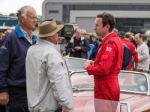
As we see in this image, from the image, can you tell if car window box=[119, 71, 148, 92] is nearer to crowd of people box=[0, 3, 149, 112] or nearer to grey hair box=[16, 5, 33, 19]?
crowd of people box=[0, 3, 149, 112]

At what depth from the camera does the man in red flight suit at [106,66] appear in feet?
21.1

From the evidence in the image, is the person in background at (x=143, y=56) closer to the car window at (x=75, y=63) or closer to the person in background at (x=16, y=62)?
the car window at (x=75, y=63)

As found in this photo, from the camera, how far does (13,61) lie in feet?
19.8

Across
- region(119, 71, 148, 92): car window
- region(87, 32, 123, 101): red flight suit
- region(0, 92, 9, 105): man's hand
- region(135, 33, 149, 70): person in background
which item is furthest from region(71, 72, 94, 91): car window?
region(135, 33, 149, 70): person in background

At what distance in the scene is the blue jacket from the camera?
5977 mm

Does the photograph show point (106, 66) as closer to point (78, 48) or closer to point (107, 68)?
point (107, 68)

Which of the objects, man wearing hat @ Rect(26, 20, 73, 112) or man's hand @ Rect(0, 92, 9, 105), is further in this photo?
man's hand @ Rect(0, 92, 9, 105)

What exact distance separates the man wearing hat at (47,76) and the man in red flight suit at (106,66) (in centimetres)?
105

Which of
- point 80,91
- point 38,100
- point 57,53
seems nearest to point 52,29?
point 57,53

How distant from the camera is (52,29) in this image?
5.52 m

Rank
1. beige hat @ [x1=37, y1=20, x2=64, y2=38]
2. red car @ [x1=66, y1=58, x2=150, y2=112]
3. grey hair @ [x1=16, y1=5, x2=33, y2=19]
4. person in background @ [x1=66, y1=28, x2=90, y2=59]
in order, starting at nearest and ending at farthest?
beige hat @ [x1=37, y1=20, x2=64, y2=38], grey hair @ [x1=16, y1=5, x2=33, y2=19], red car @ [x1=66, y1=58, x2=150, y2=112], person in background @ [x1=66, y1=28, x2=90, y2=59]

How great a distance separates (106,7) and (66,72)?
66283mm

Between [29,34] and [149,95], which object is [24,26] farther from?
[149,95]

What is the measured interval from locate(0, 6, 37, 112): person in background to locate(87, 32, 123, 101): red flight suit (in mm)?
857
